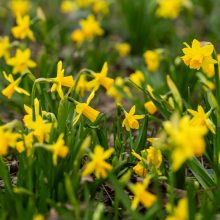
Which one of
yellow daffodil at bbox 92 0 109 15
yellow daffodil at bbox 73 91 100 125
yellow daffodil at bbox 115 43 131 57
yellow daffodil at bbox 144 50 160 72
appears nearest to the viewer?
yellow daffodil at bbox 73 91 100 125

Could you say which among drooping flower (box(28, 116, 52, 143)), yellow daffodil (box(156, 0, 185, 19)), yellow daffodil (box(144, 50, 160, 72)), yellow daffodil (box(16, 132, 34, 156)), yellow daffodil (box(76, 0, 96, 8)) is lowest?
yellow daffodil (box(16, 132, 34, 156))

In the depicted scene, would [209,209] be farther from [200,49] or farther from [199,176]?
[200,49]

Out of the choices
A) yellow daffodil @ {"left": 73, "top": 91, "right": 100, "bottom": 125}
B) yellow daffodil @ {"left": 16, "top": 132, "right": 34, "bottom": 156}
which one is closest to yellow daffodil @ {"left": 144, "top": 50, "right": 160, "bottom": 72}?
yellow daffodil @ {"left": 73, "top": 91, "right": 100, "bottom": 125}

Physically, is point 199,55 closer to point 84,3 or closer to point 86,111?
point 86,111

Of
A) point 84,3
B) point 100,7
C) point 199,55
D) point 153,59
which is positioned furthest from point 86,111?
point 84,3

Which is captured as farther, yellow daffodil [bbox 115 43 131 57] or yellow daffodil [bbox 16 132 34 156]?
yellow daffodil [bbox 115 43 131 57]

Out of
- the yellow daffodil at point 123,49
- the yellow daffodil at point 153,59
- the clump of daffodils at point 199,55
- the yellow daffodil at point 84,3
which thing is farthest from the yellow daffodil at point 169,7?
→ the clump of daffodils at point 199,55

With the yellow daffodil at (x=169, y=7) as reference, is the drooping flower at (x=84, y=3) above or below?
above

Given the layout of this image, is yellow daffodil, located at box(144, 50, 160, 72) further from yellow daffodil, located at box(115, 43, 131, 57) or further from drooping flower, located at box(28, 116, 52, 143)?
drooping flower, located at box(28, 116, 52, 143)

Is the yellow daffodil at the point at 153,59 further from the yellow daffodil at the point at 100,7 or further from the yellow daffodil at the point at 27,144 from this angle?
the yellow daffodil at the point at 27,144
